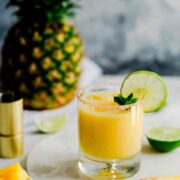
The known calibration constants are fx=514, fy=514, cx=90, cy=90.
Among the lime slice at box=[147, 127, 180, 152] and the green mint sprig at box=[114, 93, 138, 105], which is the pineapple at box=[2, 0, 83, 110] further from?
the green mint sprig at box=[114, 93, 138, 105]

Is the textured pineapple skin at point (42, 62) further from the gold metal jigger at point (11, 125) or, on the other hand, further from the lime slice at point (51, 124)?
the gold metal jigger at point (11, 125)

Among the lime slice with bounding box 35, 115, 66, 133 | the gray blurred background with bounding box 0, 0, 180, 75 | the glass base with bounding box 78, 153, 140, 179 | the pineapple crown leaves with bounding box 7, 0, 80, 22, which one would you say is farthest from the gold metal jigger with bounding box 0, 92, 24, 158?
the gray blurred background with bounding box 0, 0, 180, 75

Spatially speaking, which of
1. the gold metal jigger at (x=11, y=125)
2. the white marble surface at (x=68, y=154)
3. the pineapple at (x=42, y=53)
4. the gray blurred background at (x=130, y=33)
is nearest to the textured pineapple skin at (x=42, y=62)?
the pineapple at (x=42, y=53)

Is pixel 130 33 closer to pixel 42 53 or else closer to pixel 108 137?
pixel 42 53

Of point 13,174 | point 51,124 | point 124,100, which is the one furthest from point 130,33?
point 13,174

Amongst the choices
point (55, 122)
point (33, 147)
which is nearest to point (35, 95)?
point (55, 122)
